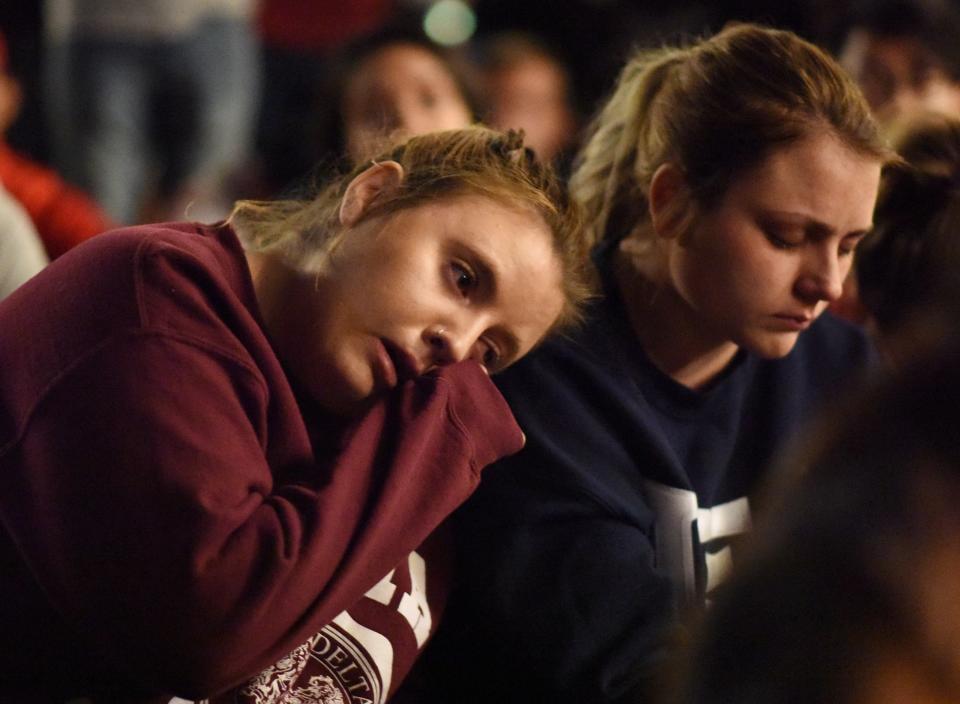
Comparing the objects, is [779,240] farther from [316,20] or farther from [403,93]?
[316,20]

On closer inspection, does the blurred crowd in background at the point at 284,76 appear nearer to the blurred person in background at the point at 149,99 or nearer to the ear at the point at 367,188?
the blurred person in background at the point at 149,99

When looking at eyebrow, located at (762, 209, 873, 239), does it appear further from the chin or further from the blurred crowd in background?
the blurred crowd in background

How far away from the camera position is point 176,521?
0.90 meters

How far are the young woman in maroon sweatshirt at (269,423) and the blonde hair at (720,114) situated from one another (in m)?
0.17

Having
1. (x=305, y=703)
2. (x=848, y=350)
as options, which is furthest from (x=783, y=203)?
(x=305, y=703)

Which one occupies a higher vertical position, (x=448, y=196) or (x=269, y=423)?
(x=448, y=196)

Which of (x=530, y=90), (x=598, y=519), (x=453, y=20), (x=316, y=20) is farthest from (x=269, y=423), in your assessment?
(x=453, y=20)

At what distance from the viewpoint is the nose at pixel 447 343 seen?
1.09m

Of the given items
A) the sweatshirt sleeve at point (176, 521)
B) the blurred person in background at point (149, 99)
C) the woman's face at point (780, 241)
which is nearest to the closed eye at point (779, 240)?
the woman's face at point (780, 241)

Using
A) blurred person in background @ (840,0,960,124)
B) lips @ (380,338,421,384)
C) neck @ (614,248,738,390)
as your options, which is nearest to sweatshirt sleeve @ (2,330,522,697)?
lips @ (380,338,421,384)

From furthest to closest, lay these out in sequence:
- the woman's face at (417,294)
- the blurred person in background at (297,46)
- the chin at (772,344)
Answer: the blurred person in background at (297,46), the chin at (772,344), the woman's face at (417,294)

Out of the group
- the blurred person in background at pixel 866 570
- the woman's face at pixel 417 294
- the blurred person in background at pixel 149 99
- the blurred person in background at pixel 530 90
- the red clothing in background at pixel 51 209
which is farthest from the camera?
the blurred person in background at pixel 530 90

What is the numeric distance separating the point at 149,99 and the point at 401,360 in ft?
5.80

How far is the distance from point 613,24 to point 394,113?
5.33ft
